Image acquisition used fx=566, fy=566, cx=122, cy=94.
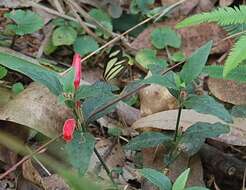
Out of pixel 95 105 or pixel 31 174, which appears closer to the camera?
pixel 95 105

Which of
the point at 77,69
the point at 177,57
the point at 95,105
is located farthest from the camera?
the point at 177,57

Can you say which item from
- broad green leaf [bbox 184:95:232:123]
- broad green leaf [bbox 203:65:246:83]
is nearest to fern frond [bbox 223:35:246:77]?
broad green leaf [bbox 184:95:232:123]

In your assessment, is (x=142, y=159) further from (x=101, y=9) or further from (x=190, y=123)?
(x=101, y=9)

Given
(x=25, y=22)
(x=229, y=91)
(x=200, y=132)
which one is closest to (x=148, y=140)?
(x=200, y=132)

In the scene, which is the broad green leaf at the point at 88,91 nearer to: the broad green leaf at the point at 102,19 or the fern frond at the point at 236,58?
the fern frond at the point at 236,58

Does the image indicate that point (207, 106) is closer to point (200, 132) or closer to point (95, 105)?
point (200, 132)

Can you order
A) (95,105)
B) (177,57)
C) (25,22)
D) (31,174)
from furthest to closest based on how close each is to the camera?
1. (177,57)
2. (25,22)
3. (31,174)
4. (95,105)

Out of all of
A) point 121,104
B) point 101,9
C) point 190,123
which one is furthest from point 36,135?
point 101,9
